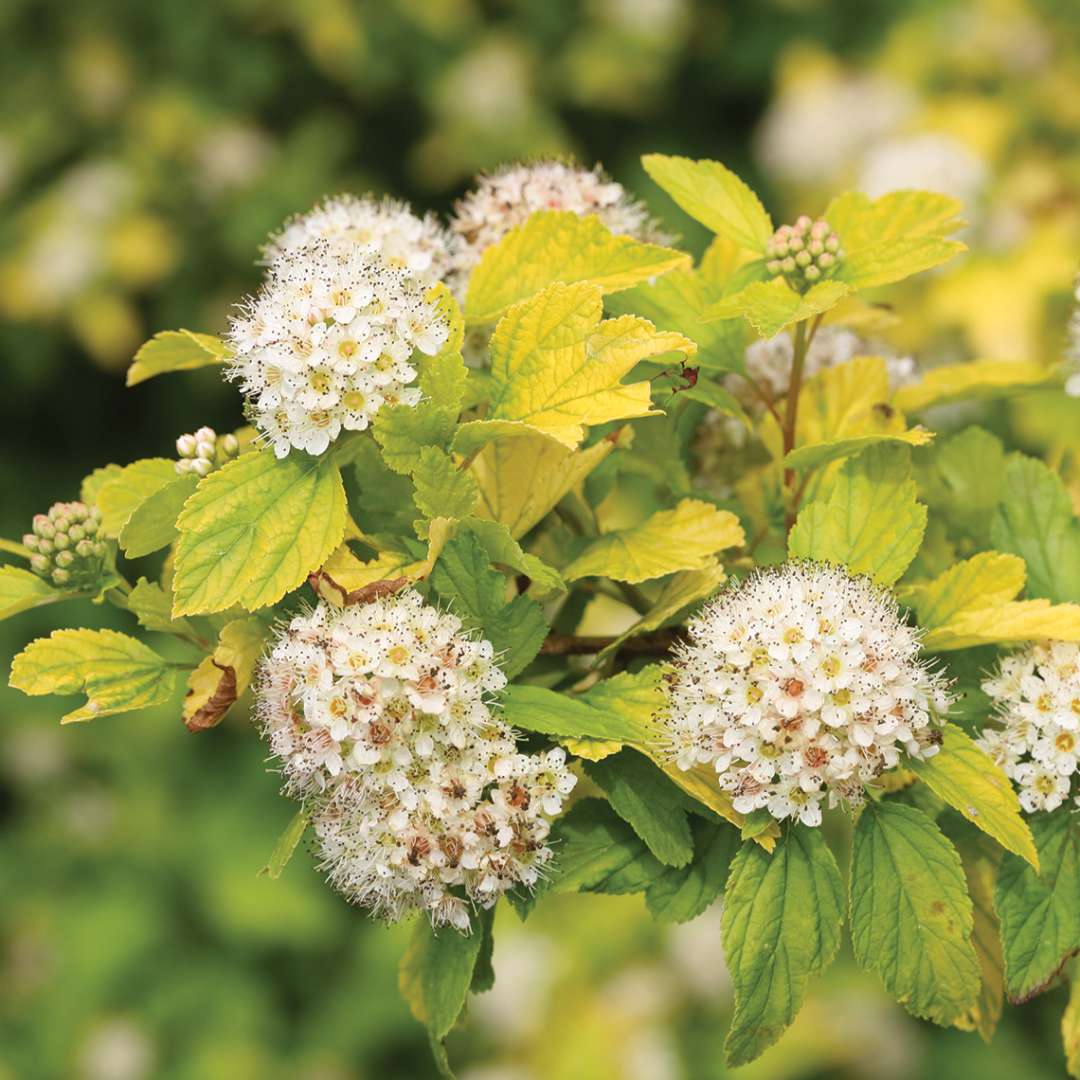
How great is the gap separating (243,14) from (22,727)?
172 cm

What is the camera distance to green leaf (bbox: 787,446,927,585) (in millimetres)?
852

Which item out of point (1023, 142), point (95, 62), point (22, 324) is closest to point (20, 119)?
point (95, 62)

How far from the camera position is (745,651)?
2.58ft

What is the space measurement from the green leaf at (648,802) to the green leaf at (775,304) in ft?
0.92

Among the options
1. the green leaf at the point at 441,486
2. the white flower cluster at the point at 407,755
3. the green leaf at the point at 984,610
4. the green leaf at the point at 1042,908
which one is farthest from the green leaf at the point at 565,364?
the green leaf at the point at 1042,908

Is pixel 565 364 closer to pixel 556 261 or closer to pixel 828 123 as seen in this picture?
pixel 556 261

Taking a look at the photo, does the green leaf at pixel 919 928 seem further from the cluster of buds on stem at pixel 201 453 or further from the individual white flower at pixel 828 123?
the individual white flower at pixel 828 123

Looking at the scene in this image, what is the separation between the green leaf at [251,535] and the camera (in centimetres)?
78

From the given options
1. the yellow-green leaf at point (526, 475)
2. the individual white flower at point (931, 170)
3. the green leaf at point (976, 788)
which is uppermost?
the yellow-green leaf at point (526, 475)

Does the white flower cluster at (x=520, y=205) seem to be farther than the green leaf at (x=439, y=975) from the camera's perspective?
Yes

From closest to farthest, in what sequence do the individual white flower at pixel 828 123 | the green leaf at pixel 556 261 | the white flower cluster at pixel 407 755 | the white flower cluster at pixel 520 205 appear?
the white flower cluster at pixel 407 755, the green leaf at pixel 556 261, the white flower cluster at pixel 520 205, the individual white flower at pixel 828 123

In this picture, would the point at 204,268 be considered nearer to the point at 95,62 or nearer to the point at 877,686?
the point at 95,62

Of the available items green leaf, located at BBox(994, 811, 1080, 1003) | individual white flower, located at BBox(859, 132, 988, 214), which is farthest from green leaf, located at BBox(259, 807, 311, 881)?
individual white flower, located at BBox(859, 132, 988, 214)

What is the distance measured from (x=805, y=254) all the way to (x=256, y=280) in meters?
2.62
